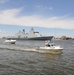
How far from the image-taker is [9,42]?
118500mm

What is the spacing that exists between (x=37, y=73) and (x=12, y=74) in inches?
130

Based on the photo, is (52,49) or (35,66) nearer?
(35,66)

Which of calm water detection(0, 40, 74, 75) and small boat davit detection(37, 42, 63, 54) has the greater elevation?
small boat davit detection(37, 42, 63, 54)

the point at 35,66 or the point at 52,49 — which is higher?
the point at 52,49

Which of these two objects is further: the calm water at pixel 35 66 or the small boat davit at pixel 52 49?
the small boat davit at pixel 52 49

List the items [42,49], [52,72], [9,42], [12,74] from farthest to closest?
[9,42] < [42,49] < [52,72] < [12,74]

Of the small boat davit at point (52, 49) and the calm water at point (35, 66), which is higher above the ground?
the small boat davit at point (52, 49)

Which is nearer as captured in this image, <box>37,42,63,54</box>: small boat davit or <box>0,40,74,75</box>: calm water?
<box>0,40,74,75</box>: calm water

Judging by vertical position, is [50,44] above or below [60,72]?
above

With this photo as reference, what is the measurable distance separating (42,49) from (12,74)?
2822 cm

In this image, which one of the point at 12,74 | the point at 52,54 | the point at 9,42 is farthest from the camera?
the point at 9,42

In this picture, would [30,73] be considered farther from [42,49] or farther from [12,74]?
[42,49]

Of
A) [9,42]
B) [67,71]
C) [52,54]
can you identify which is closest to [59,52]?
[52,54]

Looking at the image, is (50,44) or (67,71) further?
(50,44)
